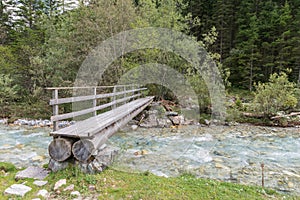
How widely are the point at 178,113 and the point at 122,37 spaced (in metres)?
4.67

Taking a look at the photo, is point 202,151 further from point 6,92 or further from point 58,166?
point 6,92

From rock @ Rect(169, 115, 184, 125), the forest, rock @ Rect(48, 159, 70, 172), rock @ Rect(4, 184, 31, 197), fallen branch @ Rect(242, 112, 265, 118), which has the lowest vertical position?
rock @ Rect(169, 115, 184, 125)

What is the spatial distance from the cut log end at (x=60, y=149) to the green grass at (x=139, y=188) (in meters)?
0.23

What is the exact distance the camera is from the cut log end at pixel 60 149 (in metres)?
2.94

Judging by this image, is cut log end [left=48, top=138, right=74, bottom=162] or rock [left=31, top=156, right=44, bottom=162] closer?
A: cut log end [left=48, top=138, right=74, bottom=162]

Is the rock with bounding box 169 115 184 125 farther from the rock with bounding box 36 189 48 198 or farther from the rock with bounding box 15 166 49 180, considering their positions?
the rock with bounding box 36 189 48 198

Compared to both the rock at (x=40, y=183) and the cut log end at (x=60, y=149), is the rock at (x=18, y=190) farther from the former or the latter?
the cut log end at (x=60, y=149)

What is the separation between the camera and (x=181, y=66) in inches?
425

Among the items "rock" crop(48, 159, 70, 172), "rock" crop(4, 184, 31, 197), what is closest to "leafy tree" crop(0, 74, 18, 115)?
"rock" crop(48, 159, 70, 172)

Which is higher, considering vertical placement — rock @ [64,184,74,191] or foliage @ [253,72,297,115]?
foliage @ [253,72,297,115]

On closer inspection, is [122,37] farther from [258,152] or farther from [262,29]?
[262,29]

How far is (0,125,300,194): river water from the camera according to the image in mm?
4016

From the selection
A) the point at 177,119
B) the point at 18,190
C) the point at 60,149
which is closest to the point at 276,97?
the point at 177,119

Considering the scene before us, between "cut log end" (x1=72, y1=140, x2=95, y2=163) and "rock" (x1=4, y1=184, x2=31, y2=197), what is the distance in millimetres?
718
